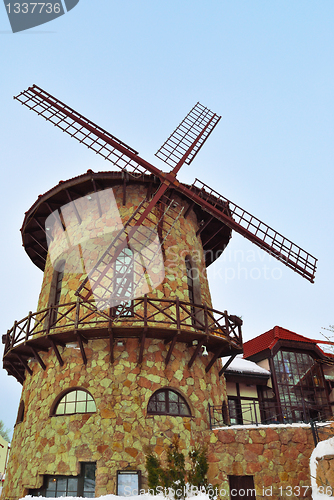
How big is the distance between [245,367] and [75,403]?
8.67 metres

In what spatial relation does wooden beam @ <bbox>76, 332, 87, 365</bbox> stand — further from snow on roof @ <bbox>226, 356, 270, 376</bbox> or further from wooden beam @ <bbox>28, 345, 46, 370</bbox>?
snow on roof @ <bbox>226, 356, 270, 376</bbox>

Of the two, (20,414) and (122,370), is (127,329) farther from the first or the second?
(20,414)

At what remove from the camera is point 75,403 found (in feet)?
41.5

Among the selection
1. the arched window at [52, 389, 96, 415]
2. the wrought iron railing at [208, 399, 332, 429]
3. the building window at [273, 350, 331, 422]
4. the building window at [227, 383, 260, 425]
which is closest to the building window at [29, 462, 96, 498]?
the arched window at [52, 389, 96, 415]

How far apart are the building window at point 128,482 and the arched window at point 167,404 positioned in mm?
1714

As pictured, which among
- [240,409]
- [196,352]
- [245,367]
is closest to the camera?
[196,352]

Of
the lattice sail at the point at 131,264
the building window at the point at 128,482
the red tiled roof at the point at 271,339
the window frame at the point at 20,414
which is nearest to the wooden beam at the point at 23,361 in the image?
the window frame at the point at 20,414

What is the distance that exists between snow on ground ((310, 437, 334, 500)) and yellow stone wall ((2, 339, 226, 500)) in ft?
10.6

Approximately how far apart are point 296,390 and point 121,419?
10.3 meters

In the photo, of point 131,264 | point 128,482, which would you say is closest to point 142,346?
point 131,264

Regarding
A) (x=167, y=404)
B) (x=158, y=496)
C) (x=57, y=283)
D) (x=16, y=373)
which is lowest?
(x=158, y=496)

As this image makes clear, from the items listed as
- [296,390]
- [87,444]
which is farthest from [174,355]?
[296,390]

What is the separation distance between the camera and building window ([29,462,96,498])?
11.5m

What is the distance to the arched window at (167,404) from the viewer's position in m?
12.5
